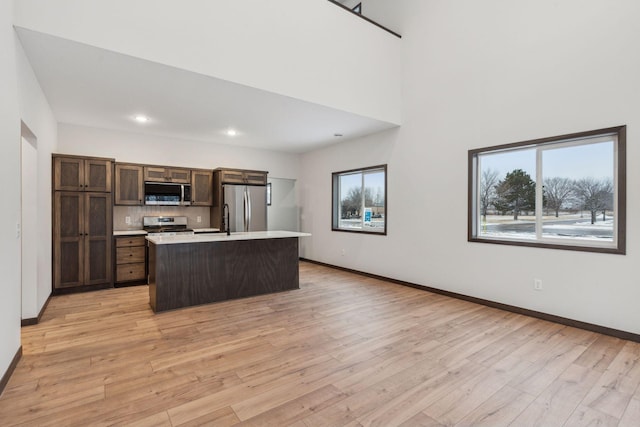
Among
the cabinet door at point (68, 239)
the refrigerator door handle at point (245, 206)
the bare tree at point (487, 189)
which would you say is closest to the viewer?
the bare tree at point (487, 189)

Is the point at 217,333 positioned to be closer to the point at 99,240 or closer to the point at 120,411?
the point at 120,411

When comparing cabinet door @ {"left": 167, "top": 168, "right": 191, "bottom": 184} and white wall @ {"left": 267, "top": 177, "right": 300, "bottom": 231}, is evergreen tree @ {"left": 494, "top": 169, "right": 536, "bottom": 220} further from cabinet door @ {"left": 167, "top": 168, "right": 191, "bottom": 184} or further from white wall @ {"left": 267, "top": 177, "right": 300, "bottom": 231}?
cabinet door @ {"left": 167, "top": 168, "right": 191, "bottom": 184}

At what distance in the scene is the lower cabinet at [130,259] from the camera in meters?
5.16

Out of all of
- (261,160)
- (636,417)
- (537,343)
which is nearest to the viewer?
(636,417)

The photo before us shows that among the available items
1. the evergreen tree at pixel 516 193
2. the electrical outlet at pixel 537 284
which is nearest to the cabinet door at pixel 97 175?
the evergreen tree at pixel 516 193

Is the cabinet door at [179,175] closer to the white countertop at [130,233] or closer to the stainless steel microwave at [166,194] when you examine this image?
the stainless steel microwave at [166,194]

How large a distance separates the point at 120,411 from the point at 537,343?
11.3ft

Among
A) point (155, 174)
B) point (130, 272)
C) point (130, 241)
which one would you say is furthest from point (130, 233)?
point (155, 174)

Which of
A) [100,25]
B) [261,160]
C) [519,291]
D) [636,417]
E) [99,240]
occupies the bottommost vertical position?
[636,417]

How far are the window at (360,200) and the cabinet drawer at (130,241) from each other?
11.8 feet

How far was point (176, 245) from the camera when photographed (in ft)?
13.0

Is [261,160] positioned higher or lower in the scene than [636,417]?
higher

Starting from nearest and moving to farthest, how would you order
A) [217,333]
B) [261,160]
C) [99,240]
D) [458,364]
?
[458,364] → [217,333] → [99,240] → [261,160]

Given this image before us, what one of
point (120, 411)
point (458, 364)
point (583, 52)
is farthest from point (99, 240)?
point (583, 52)
